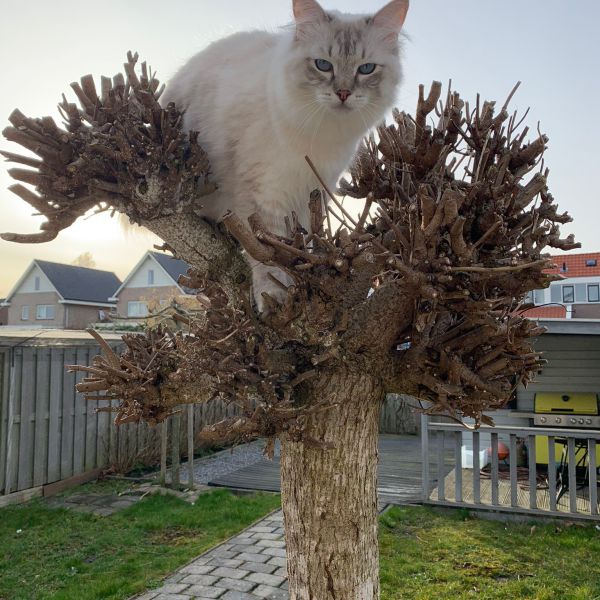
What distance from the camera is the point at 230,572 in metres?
4.55

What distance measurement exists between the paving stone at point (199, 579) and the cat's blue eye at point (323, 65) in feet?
13.4

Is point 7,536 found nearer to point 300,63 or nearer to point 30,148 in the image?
point 30,148

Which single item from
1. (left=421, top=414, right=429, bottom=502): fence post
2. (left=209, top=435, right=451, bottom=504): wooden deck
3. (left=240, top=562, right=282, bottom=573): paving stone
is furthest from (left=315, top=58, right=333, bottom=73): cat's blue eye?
(left=209, top=435, right=451, bottom=504): wooden deck

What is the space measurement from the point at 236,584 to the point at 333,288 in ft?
11.8

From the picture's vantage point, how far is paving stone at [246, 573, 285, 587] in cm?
435

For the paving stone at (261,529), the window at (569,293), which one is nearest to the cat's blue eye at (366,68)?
the paving stone at (261,529)

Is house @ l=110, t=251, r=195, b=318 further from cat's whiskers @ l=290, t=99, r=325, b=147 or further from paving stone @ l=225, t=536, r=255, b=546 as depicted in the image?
cat's whiskers @ l=290, t=99, r=325, b=147

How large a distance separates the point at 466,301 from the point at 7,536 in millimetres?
5815

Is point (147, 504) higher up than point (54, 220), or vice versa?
point (54, 220)

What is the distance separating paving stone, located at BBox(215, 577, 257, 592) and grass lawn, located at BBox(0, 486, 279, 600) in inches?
23.2

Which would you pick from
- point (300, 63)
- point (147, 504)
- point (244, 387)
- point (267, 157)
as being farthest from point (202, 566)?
point (300, 63)

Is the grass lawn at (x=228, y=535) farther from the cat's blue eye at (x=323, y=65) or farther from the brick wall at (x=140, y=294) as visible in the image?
the brick wall at (x=140, y=294)

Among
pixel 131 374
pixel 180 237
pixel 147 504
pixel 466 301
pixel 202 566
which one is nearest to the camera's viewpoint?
pixel 466 301

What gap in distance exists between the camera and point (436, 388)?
1.83 metres
